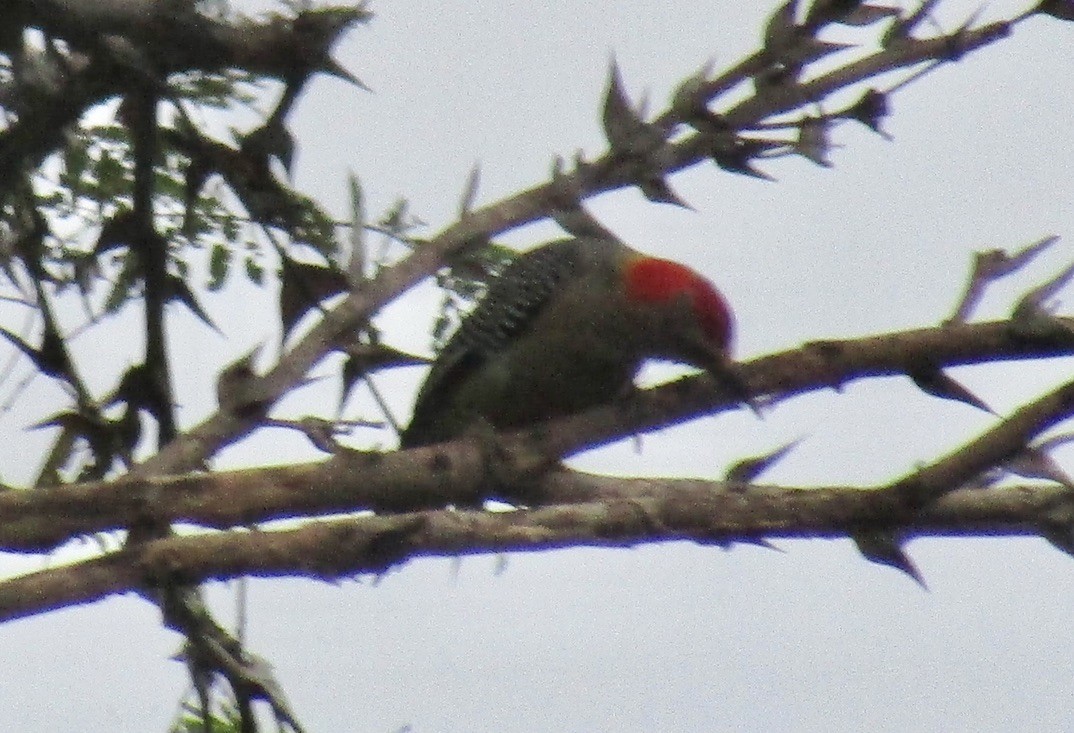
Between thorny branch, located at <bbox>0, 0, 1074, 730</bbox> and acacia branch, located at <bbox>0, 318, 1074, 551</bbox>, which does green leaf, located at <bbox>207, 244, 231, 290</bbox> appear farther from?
acacia branch, located at <bbox>0, 318, 1074, 551</bbox>

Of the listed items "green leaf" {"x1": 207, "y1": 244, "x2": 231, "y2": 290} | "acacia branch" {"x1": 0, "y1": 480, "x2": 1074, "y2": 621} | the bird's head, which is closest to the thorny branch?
"acacia branch" {"x1": 0, "y1": 480, "x2": 1074, "y2": 621}

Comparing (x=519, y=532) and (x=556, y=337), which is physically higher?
(x=556, y=337)

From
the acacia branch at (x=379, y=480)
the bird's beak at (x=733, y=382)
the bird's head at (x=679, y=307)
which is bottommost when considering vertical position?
the acacia branch at (x=379, y=480)

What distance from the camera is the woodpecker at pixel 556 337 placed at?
20.4 feet

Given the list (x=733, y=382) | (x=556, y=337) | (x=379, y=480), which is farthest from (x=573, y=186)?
(x=556, y=337)

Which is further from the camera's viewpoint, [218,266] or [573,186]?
[218,266]

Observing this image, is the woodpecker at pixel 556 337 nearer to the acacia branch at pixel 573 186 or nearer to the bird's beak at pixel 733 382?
the acacia branch at pixel 573 186

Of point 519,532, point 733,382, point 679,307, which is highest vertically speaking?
point 679,307

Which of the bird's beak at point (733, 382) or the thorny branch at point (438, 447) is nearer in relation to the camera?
the thorny branch at point (438, 447)

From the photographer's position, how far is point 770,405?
3.96 metres

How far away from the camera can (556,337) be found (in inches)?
262

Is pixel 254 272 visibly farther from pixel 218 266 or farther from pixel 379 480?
pixel 379 480

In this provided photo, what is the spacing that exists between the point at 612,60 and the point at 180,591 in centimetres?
189

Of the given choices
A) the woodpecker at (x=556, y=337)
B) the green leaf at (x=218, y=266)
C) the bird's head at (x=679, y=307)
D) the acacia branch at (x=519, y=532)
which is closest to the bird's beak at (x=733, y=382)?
the acacia branch at (x=519, y=532)
